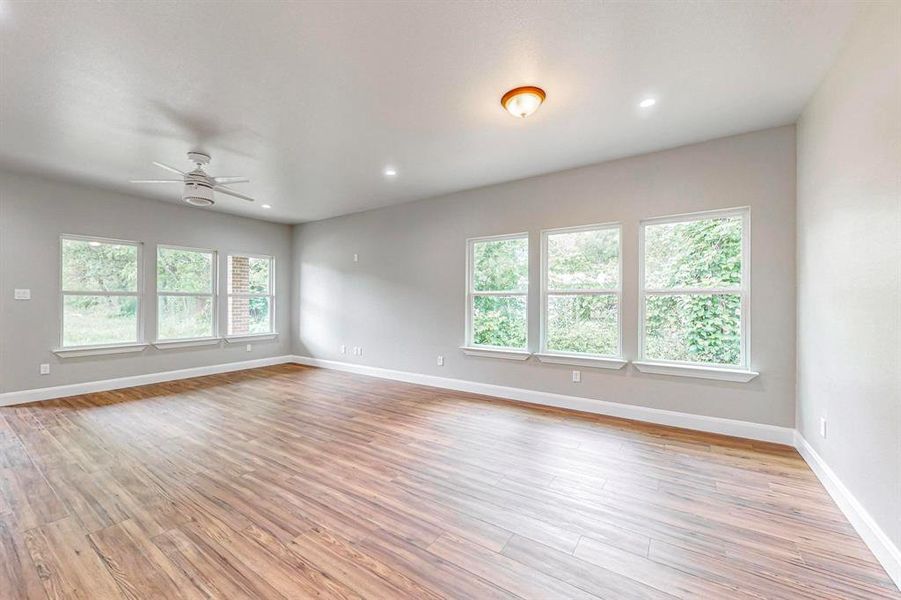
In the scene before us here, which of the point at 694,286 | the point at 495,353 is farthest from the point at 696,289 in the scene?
the point at 495,353

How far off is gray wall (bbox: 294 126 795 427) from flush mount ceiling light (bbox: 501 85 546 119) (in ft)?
5.77

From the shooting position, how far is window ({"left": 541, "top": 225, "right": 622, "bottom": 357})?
4.07m

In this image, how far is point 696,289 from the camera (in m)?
3.59

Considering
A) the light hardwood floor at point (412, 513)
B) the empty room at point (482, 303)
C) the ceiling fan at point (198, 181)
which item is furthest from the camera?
the ceiling fan at point (198, 181)

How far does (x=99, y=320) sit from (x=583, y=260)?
646 cm

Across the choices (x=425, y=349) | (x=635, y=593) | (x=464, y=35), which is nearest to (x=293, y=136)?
(x=464, y=35)

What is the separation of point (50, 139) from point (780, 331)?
22.4ft

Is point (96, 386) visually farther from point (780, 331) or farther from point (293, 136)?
point (780, 331)

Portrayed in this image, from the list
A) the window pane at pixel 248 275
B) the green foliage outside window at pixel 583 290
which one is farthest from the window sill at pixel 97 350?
the green foliage outside window at pixel 583 290

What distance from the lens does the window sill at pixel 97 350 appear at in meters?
4.75

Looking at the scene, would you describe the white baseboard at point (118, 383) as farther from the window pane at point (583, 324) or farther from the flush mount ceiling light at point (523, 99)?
the flush mount ceiling light at point (523, 99)

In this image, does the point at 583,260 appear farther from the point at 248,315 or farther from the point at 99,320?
the point at 99,320

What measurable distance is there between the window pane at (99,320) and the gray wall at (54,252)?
13 cm

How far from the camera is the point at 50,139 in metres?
3.43
